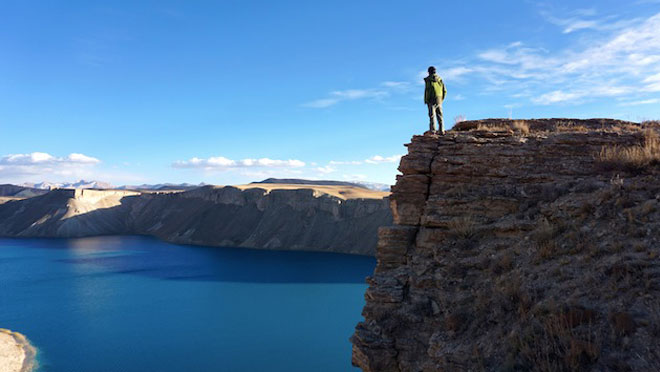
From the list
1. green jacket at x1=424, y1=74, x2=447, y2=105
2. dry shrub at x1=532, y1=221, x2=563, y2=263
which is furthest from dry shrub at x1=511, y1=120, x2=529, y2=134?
dry shrub at x1=532, y1=221, x2=563, y2=263

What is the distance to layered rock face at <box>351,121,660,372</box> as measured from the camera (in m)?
4.93

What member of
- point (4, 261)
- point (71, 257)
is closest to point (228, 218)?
point (71, 257)

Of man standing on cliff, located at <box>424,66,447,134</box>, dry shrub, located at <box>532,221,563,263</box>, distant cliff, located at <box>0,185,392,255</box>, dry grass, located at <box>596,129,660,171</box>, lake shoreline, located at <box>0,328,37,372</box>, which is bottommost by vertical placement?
lake shoreline, located at <box>0,328,37,372</box>

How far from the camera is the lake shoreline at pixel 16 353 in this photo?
981 inches

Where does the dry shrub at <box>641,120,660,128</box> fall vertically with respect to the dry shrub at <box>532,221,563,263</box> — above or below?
above

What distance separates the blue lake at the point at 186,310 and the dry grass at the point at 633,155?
19641mm

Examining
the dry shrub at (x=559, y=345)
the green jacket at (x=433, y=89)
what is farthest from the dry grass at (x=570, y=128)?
the dry shrub at (x=559, y=345)

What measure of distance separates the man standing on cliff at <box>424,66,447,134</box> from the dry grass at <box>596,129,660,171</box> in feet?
14.0

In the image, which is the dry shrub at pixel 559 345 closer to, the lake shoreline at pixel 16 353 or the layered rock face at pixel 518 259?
the layered rock face at pixel 518 259

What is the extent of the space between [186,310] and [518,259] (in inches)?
1417

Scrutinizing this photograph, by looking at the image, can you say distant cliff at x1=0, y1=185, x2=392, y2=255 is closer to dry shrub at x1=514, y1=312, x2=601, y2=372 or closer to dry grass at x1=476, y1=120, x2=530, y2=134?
dry grass at x1=476, y1=120, x2=530, y2=134

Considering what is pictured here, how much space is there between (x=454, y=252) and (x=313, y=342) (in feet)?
73.7

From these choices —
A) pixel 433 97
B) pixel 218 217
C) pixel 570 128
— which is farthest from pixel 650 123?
pixel 218 217

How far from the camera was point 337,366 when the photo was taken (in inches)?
958
